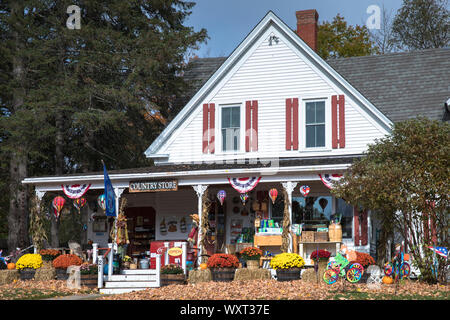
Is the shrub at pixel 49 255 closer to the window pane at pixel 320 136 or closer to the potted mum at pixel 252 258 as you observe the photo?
the potted mum at pixel 252 258

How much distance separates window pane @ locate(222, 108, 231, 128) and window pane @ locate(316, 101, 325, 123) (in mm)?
3094

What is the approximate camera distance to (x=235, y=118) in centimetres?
2248

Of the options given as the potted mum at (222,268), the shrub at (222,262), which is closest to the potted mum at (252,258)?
the shrub at (222,262)

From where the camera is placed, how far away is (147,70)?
1004 inches

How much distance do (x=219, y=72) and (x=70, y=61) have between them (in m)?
7.67

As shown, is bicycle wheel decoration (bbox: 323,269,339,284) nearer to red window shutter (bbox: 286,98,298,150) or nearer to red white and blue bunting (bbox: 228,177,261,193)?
red white and blue bunting (bbox: 228,177,261,193)

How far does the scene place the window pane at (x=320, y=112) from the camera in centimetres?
2152

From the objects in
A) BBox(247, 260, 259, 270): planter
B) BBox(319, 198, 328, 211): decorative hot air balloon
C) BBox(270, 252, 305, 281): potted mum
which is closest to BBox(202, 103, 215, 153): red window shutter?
BBox(319, 198, 328, 211): decorative hot air balloon

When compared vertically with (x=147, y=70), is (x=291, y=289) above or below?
below

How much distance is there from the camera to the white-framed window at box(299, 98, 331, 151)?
841 inches

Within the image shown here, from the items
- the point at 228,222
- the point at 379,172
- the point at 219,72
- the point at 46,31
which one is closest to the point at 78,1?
the point at 46,31

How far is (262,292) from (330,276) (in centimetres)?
193

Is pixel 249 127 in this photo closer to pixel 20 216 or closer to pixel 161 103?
pixel 161 103
